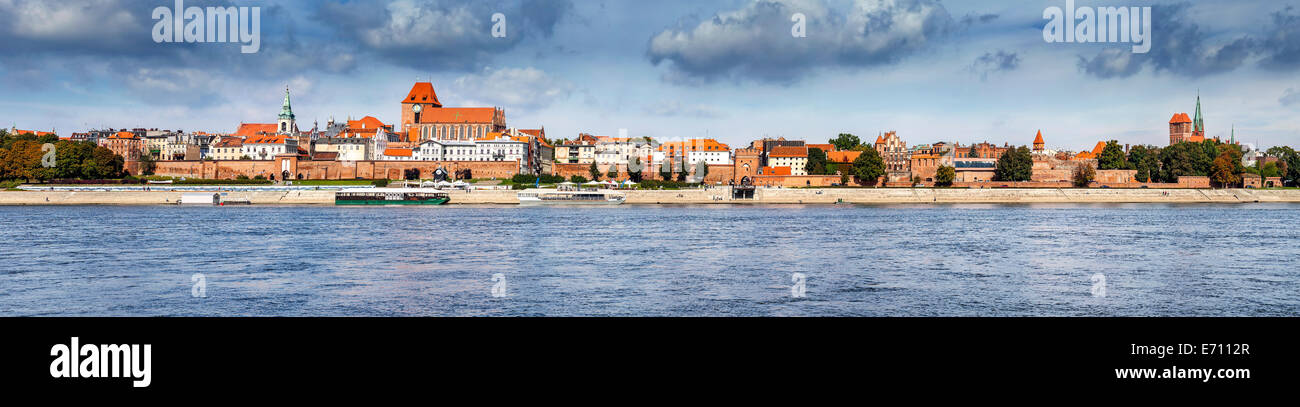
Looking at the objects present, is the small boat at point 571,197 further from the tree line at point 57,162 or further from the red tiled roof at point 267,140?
the red tiled roof at point 267,140

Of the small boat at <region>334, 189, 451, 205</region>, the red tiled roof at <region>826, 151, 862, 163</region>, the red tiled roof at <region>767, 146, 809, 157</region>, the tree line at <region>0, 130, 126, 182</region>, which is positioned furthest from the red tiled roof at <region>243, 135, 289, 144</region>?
the red tiled roof at <region>826, 151, 862, 163</region>

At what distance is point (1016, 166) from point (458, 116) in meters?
53.3

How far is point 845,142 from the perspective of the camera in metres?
99.6

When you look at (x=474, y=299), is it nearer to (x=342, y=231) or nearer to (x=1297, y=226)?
(x=342, y=231)

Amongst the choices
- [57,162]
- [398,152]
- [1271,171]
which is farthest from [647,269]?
[1271,171]

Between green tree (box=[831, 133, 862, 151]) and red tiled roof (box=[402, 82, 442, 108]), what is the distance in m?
43.3

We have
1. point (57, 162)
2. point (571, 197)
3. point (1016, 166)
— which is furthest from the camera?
point (1016, 166)

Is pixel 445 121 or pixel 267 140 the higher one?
pixel 445 121

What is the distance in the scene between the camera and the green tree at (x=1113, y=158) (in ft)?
259

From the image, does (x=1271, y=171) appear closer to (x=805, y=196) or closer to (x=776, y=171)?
(x=776, y=171)

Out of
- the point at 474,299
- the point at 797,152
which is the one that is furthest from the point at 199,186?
the point at 474,299

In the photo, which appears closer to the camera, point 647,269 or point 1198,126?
point 647,269

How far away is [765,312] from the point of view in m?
12.1
